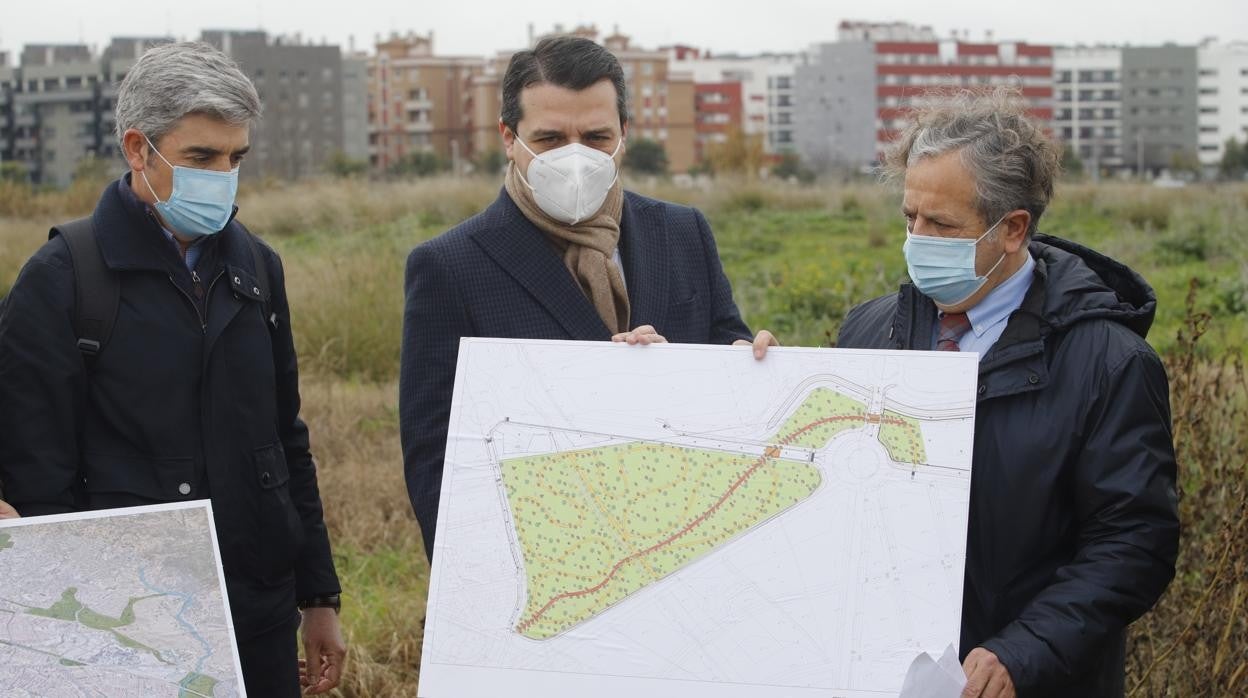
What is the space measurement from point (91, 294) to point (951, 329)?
177cm

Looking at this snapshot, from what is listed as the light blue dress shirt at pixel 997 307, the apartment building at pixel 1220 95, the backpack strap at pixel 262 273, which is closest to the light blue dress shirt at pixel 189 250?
the backpack strap at pixel 262 273

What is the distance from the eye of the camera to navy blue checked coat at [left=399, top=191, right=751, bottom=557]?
3.03m

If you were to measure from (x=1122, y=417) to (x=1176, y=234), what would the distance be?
1471 centimetres

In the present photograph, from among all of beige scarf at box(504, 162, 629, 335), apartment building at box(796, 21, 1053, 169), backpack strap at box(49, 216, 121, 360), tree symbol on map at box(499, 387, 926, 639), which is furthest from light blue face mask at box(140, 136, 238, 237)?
apartment building at box(796, 21, 1053, 169)

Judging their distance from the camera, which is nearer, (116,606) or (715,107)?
(116,606)

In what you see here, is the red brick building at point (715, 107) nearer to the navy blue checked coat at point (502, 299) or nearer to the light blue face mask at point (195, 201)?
the navy blue checked coat at point (502, 299)

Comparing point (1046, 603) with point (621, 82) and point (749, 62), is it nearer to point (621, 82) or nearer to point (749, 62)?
point (621, 82)

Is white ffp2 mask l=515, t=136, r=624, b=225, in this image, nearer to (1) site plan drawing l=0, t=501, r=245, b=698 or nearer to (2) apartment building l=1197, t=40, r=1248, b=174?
(1) site plan drawing l=0, t=501, r=245, b=698

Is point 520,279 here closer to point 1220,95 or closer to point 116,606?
point 116,606

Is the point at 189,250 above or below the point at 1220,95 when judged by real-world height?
below

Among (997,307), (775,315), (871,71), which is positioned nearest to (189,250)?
(997,307)

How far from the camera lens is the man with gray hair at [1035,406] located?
2.63 m

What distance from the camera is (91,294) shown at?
2975 mm

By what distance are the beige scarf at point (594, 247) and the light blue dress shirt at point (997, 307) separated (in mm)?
762
